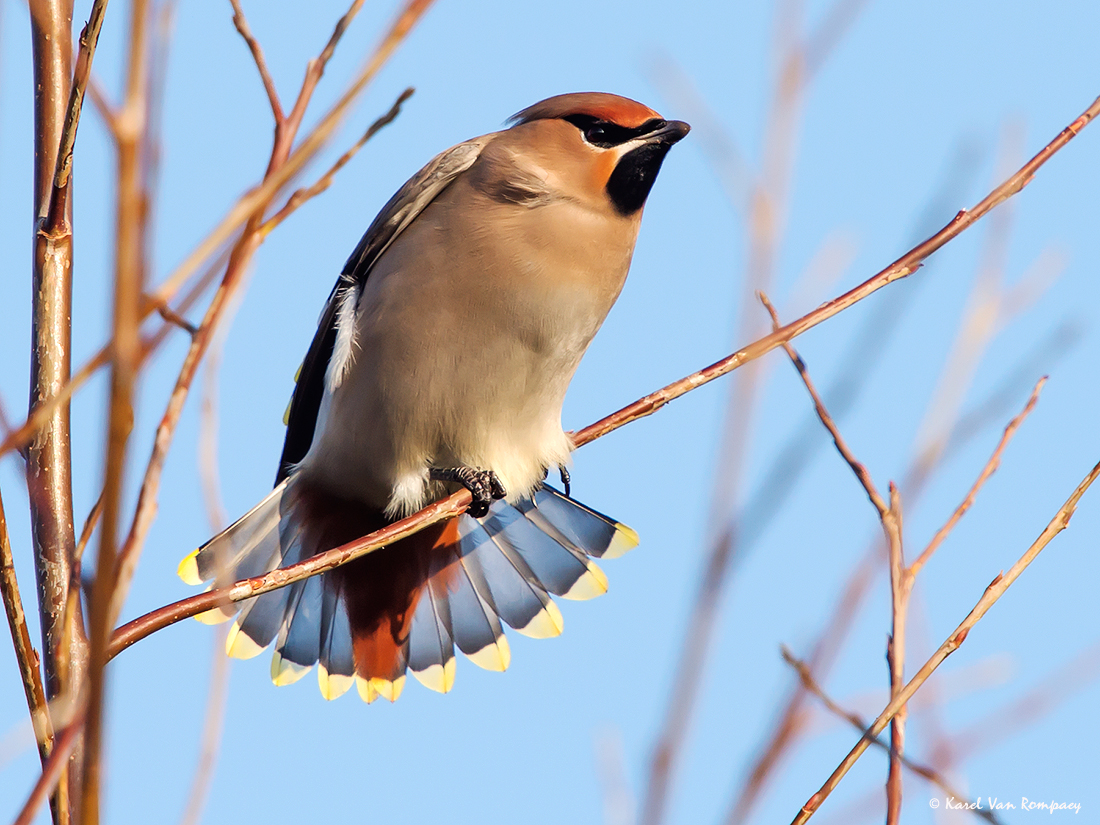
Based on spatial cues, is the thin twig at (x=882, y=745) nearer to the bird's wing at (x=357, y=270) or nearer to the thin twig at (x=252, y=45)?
the thin twig at (x=252, y=45)

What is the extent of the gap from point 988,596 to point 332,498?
2.75 meters

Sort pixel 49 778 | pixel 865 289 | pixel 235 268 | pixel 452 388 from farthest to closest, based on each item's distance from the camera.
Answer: pixel 452 388 < pixel 865 289 < pixel 235 268 < pixel 49 778

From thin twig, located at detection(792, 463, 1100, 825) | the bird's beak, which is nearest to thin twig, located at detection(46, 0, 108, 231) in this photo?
thin twig, located at detection(792, 463, 1100, 825)

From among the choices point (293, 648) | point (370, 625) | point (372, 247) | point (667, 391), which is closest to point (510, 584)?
point (370, 625)

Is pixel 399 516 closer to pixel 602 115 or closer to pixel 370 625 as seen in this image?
pixel 370 625

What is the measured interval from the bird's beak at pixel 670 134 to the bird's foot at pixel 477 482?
123cm

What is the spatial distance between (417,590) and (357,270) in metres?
1.18

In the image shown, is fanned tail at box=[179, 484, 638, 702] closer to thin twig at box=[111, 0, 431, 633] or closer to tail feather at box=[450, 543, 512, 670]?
tail feather at box=[450, 543, 512, 670]

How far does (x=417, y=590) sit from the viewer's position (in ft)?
14.8

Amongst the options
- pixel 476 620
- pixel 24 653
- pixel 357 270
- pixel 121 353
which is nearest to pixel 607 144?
pixel 357 270

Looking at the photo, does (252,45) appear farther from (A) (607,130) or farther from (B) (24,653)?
(A) (607,130)

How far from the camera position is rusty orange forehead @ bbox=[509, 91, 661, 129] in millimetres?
4133

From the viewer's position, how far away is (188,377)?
4.43ft

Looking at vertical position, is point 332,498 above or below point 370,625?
above
